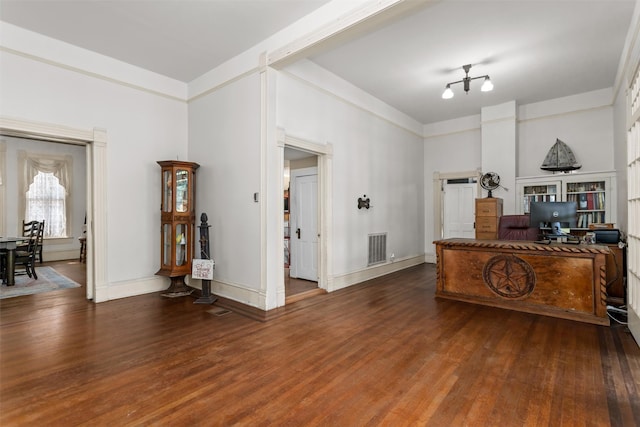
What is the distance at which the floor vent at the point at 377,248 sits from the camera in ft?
20.5

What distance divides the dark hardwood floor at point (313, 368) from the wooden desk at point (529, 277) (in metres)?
0.21

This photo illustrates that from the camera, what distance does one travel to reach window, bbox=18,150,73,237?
797 cm

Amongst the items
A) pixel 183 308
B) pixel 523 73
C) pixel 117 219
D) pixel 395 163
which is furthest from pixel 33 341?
pixel 523 73

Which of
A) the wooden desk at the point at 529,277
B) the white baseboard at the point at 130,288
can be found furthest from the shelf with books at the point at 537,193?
the white baseboard at the point at 130,288

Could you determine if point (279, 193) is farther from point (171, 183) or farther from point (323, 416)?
point (323, 416)

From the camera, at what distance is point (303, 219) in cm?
599

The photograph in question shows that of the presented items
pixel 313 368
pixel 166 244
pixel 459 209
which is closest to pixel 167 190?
pixel 166 244

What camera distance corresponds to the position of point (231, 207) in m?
4.73

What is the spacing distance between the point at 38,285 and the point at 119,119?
10.5 ft

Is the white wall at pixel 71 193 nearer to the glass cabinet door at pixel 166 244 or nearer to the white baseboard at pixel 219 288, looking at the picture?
the white baseboard at pixel 219 288

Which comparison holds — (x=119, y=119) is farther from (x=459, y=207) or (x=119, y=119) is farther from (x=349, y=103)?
(x=459, y=207)

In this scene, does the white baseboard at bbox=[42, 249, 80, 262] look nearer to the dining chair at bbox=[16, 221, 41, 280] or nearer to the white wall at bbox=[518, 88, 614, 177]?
the dining chair at bbox=[16, 221, 41, 280]

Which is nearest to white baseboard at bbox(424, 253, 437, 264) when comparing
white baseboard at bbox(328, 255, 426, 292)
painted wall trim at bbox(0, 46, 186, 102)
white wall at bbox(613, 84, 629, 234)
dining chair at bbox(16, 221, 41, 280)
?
white baseboard at bbox(328, 255, 426, 292)

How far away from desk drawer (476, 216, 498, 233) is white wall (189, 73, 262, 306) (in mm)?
4566
